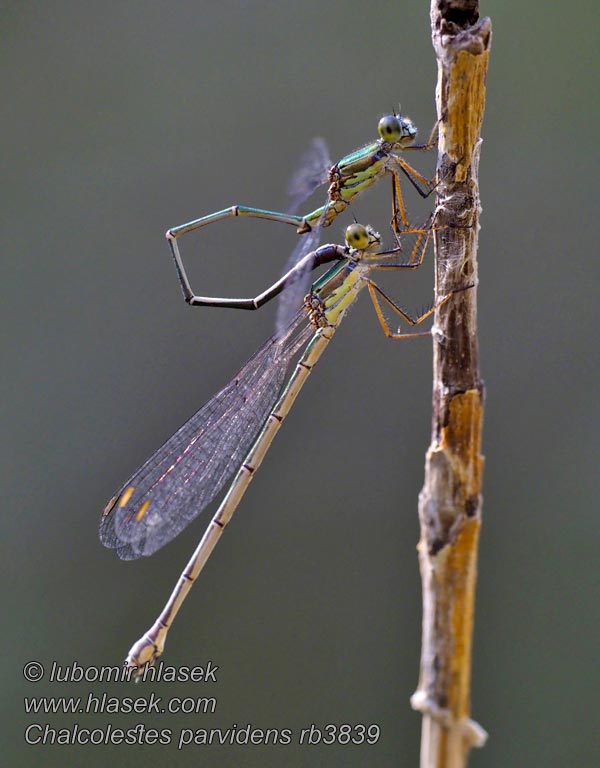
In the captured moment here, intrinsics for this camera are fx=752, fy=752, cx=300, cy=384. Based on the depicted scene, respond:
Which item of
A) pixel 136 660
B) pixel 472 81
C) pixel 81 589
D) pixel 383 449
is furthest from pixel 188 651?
pixel 472 81

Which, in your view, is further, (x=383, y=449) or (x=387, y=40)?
(x=387, y=40)

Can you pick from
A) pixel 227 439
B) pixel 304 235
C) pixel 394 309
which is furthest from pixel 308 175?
pixel 227 439

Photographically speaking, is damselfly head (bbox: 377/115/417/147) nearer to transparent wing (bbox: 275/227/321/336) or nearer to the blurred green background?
transparent wing (bbox: 275/227/321/336)

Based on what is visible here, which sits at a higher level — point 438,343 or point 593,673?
point 438,343

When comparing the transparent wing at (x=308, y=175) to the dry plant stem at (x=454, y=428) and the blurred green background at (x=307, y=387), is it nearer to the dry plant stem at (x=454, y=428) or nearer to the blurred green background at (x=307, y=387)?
the dry plant stem at (x=454, y=428)

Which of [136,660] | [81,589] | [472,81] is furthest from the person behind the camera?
[81,589]

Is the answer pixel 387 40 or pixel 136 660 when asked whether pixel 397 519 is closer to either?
pixel 136 660

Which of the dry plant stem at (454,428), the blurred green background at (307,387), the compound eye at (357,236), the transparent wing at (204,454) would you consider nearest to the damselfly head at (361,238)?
the compound eye at (357,236)

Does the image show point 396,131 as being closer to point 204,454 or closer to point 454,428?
point 454,428
